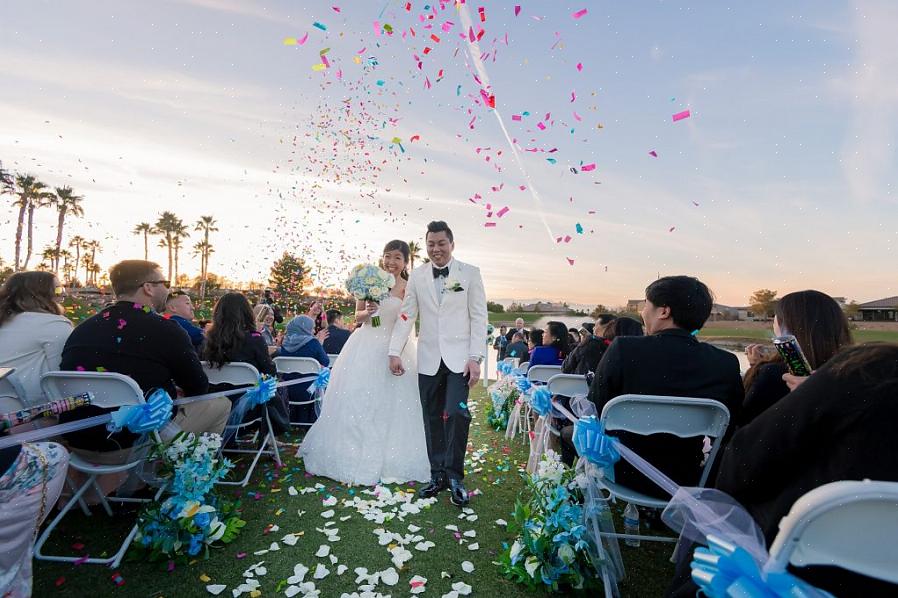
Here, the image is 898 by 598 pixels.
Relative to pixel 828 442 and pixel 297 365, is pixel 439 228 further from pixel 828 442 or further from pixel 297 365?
pixel 828 442

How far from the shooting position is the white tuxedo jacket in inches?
167

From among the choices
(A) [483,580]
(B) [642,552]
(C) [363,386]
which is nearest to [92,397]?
(C) [363,386]

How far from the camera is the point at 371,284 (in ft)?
16.1

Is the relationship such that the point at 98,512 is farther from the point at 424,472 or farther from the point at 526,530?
the point at 526,530

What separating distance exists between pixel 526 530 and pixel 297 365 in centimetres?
371

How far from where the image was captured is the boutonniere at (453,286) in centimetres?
427

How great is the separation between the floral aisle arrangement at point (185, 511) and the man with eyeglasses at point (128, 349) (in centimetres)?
38

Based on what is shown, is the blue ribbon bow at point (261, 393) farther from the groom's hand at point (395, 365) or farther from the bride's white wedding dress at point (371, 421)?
the groom's hand at point (395, 365)

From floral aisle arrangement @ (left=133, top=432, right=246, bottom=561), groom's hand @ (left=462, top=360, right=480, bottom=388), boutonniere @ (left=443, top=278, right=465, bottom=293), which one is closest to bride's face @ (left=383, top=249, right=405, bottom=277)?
boutonniere @ (left=443, top=278, right=465, bottom=293)

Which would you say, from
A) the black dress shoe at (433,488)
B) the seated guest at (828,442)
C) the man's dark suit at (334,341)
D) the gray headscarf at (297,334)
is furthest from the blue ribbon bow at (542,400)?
the man's dark suit at (334,341)

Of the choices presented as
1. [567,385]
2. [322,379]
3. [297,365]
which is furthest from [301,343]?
[567,385]

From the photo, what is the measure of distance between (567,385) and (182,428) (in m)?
3.22

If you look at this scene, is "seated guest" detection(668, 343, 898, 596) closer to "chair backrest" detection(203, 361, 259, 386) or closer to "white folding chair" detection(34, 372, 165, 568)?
"white folding chair" detection(34, 372, 165, 568)

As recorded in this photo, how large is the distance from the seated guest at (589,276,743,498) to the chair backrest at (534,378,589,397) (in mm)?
1446
